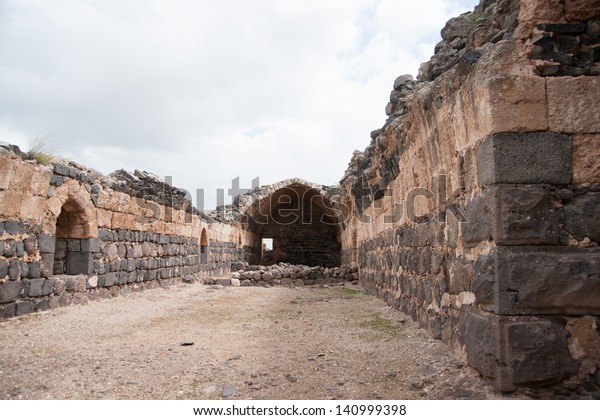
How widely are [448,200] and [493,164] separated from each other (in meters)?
0.99

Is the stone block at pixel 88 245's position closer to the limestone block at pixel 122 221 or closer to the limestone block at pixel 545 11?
the limestone block at pixel 122 221

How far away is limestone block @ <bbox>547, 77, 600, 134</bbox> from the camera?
2.47 meters

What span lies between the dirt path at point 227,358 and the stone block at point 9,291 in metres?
0.30

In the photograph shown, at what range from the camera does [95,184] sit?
280 inches

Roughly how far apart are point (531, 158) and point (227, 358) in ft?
8.52

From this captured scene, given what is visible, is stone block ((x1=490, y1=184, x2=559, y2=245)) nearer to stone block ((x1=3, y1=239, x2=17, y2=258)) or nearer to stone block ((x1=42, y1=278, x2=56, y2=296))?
stone block ((x1=3, y1=239, x2=17, y2=258))

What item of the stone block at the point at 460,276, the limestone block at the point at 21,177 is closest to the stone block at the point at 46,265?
the limestone block at the point at 21,177

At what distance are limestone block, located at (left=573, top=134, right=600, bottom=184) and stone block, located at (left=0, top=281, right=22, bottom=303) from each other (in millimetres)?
5757

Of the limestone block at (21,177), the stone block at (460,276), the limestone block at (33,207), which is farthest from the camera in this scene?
the limestone block at (33,207)

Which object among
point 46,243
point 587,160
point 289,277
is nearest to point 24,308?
point 46,243

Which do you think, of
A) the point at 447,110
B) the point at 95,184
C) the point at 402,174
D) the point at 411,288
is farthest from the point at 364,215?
the point at 447,110

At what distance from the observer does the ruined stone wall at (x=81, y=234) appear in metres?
5.10

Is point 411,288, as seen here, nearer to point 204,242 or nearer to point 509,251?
point 509,251

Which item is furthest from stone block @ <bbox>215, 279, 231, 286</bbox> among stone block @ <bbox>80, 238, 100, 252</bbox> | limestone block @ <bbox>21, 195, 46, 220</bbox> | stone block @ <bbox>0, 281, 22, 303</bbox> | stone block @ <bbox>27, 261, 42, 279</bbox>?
stone block @ <bbox>0, 281, 22, 303</bbox>
